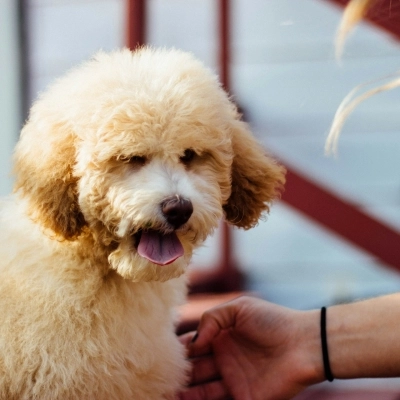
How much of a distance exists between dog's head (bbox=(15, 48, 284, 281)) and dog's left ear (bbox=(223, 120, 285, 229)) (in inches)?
2.7

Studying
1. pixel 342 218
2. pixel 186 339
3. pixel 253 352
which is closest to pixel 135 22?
pixel 342 218

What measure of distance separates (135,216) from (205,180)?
0.22 meters

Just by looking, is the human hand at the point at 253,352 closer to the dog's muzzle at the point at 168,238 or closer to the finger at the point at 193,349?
the finger at the point at 193,349

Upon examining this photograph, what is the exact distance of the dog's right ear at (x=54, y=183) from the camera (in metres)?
1.65

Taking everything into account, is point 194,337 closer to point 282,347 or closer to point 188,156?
point 282,347

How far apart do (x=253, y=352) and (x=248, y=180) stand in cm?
62

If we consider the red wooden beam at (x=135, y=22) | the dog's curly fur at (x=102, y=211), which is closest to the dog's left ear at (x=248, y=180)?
the dog's curly fur at (x=102, y=211)

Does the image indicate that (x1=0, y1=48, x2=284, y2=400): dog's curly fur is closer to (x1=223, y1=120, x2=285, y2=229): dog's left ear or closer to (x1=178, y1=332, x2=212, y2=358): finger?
(x1=223, y1=120, x2=285, y2=229): dog's left ear

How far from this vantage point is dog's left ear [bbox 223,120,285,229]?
1.83 m

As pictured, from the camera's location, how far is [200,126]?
1.66 metres

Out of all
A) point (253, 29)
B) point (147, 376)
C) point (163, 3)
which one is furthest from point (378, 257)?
point (147, 376)

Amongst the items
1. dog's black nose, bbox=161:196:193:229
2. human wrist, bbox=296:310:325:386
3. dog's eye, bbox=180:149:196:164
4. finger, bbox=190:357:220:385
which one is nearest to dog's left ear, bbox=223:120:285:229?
dog's eye, bbox=180:149:196:164

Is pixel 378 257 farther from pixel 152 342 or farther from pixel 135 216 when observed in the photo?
pixel 135 216

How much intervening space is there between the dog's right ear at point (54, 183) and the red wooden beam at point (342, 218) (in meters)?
2.01
